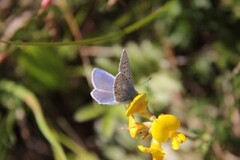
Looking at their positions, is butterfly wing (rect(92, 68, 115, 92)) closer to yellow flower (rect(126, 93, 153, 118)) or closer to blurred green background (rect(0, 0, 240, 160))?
yellow flower (rect(126, 93, 153, 118))

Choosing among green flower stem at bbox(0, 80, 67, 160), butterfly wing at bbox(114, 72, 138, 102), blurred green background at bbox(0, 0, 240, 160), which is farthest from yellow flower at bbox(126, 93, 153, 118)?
green flower stem at bbox(0, 80, 67, 160)

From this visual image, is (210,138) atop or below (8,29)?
below

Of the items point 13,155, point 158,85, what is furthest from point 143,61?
point 13,155

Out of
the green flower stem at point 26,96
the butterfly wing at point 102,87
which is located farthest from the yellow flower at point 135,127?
the green flower stem at point 26,96

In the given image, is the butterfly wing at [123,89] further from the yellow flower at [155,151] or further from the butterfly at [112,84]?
the yellow flower at [155,151]

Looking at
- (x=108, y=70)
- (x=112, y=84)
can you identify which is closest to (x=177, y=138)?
(x=112, y=84)

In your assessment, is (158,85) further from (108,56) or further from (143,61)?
(108,56)

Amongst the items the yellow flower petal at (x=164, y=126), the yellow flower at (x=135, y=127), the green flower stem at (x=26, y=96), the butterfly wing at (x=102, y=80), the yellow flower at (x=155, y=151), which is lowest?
the yellow flower at (x=155, y=151)
